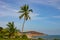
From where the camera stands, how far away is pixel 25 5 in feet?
189

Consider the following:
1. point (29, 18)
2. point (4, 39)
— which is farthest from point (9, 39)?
point (29, 18)

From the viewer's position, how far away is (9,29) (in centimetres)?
5431

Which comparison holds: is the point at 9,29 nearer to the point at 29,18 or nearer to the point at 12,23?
the point at 12,23

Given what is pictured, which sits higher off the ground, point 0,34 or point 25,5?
point 25,5

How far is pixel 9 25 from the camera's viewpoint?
54.3 m

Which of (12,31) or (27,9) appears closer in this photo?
(12,31)

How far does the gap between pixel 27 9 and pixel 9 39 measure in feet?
32.1

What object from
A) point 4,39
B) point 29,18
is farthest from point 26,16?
point 4,39

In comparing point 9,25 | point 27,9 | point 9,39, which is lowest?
point 9,39

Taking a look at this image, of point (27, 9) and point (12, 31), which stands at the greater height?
point (27, 9)

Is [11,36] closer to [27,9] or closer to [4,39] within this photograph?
[4,39]

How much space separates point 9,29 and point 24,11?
721cm

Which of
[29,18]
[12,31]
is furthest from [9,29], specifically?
[29,18]

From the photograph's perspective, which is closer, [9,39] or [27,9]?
[9,39]
